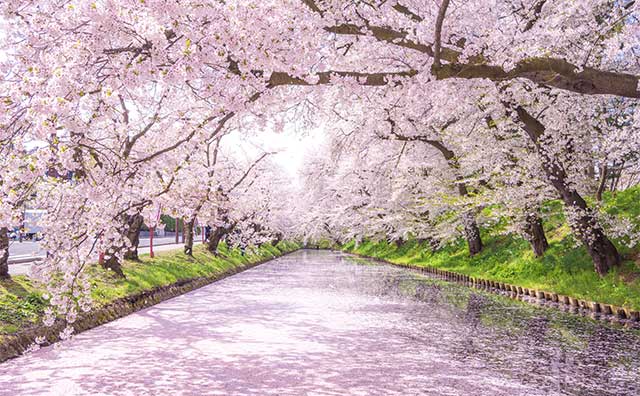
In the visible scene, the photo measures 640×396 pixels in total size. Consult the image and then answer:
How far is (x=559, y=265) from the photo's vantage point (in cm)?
1844

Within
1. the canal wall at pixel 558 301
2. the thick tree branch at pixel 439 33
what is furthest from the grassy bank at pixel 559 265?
the thick tree branch at pixel 439 33

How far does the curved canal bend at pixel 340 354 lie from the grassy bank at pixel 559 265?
1.76 meters

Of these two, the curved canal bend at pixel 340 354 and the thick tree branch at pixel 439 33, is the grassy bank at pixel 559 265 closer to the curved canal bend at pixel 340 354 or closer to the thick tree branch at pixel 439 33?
the curved canal bend at pixel 340 354

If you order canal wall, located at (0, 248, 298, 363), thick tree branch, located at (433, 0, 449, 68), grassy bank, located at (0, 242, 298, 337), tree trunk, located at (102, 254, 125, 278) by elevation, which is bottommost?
canal wall, located at (0, 248, 298, 363)

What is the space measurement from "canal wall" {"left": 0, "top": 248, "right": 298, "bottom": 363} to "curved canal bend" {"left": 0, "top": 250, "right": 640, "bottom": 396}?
325 mm

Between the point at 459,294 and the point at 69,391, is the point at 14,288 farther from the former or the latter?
the point at 459,294

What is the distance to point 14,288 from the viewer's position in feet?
42.0

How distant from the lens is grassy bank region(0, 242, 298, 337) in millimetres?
11039

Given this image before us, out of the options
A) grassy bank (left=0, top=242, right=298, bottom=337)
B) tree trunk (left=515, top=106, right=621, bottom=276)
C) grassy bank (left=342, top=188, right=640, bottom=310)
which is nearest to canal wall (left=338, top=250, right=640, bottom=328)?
grassy bank (left=342, top=188, right=640, bottom=310)

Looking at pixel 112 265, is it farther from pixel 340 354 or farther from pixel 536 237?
pixel 536 237

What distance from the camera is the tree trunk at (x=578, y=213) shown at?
15.6 meters

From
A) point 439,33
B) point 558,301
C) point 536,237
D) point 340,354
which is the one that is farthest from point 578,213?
point 439,33

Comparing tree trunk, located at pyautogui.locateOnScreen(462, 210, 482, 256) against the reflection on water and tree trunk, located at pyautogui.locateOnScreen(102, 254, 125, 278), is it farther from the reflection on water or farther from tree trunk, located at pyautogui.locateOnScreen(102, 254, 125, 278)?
tree trunk, located at pyautogui.locateOnScreen(102, 254, 125, 278)

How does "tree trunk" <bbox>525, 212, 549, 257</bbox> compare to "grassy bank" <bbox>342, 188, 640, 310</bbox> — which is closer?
"grassy bank" <bbox>342, 188, 640, 310</bbox>
